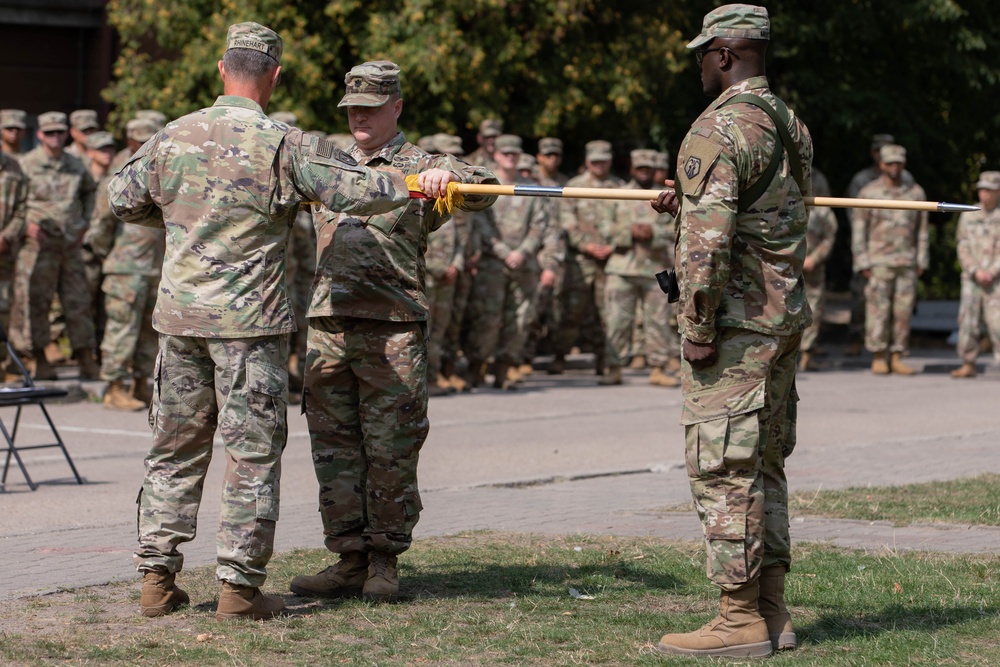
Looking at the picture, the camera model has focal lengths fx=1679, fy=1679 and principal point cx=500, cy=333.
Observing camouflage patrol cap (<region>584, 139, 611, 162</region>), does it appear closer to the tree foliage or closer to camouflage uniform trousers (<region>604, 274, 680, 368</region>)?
camouflage uniform trousers (<region>604, 274, 680, 368</region>)

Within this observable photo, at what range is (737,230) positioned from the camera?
20.3 ft

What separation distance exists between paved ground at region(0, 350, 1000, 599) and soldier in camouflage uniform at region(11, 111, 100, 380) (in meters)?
1.25

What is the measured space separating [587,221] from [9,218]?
6.53 meters

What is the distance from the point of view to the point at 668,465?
462 inches

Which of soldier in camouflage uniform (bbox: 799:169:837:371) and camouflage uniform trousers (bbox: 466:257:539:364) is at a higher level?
soldier in camouflage uniform (bbox: 799:169:837:371)

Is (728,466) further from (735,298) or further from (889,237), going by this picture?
(889,237)

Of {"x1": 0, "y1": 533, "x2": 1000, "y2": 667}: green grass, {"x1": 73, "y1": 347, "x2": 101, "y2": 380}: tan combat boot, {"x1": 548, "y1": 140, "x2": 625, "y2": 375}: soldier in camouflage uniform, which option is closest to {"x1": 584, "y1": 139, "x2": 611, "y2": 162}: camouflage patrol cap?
{"x1": 548, "y1": 140, "x2": 625, "y2": 375}: soldier in camouflage uniform

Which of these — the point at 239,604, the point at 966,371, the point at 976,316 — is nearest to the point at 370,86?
the point at 239,604

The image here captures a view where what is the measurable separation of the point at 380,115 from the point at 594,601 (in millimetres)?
2293

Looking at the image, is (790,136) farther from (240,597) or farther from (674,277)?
(240,597)

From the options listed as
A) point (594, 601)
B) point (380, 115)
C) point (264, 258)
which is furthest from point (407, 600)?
point (380, 115)

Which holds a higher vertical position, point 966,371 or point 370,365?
point 370,365

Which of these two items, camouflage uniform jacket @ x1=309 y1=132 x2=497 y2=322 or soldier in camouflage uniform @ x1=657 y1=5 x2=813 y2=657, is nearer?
soldier in camouflage uniform @ x1=657 y1=5 x2=813 y2=657

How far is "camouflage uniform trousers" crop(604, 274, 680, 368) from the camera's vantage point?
18422mm
